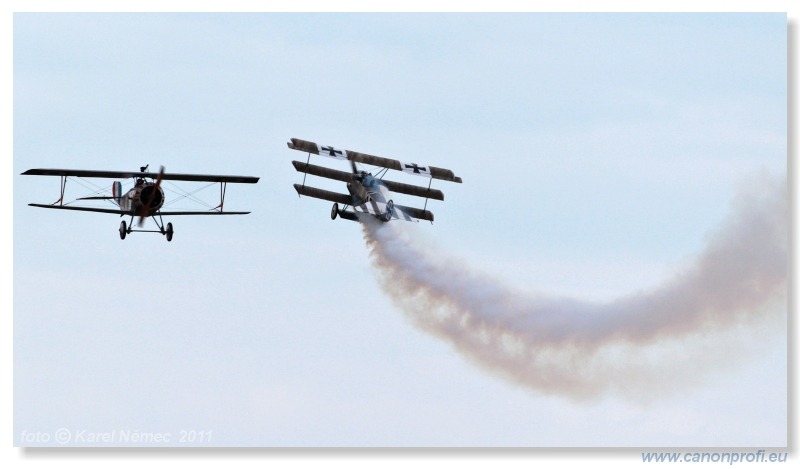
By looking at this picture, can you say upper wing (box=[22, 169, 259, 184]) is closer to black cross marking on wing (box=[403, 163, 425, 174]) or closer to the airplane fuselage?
the airplane fuselage

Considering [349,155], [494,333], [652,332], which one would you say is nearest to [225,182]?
[349,155]

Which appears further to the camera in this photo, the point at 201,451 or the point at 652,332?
the point at 652,332

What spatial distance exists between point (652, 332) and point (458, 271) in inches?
257

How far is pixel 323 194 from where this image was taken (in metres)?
68.9

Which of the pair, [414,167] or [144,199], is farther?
[414,167]

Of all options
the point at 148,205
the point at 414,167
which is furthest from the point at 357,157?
the point at 148,205

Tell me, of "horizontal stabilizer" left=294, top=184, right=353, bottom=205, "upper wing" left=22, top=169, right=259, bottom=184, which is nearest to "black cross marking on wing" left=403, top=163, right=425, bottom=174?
"horizontal stabilizer" left=294, top=184, right=353, bottom=205

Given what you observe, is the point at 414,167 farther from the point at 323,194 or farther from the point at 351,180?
the point at 323,194

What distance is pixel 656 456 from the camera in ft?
204

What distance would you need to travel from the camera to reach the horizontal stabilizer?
68.9 m

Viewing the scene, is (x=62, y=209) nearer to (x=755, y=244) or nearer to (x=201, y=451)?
(x=201, y=451)

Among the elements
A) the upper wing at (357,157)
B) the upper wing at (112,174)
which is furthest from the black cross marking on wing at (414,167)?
the upper wing at (112,174)

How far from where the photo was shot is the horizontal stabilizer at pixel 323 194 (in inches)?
2712

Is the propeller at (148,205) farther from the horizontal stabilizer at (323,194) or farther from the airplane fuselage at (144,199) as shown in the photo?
the horizontal stabilizer at (323,194)
